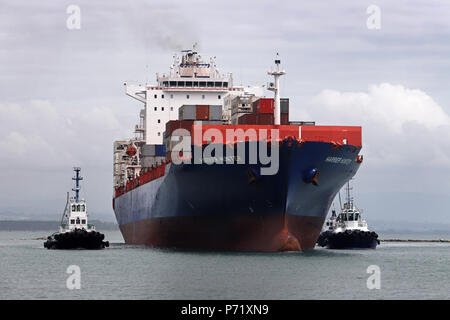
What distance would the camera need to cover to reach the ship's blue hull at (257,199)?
43.8 metres

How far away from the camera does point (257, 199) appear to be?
44031 millimetres

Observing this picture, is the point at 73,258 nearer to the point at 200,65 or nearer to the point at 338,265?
the point at 338,265

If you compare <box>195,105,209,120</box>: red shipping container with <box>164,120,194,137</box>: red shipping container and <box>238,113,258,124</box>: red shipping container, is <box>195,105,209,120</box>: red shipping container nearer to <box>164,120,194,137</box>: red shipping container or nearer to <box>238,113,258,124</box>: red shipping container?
<box>164,120,194,137</box>: red shipping container

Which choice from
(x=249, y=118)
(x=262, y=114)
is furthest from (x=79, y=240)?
(x=262, y=114)

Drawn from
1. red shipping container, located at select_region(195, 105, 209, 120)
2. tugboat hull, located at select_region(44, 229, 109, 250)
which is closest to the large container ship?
red shipping container, located at select_region(195, 105, 209, 120)

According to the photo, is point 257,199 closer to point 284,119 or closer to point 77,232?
point 284,119

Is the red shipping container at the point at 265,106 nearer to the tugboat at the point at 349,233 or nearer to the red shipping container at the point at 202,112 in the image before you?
the red shipping container at the point at 202,112

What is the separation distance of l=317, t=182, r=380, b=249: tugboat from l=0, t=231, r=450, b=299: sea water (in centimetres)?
1165

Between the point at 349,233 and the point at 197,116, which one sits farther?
the point at 349,233

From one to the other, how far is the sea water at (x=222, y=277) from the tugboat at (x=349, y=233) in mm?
11651

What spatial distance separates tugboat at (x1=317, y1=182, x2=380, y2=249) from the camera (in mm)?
59250

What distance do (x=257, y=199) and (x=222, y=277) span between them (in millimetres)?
10224

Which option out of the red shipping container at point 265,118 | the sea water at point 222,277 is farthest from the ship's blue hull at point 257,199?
the red shipping container at point 265,118
